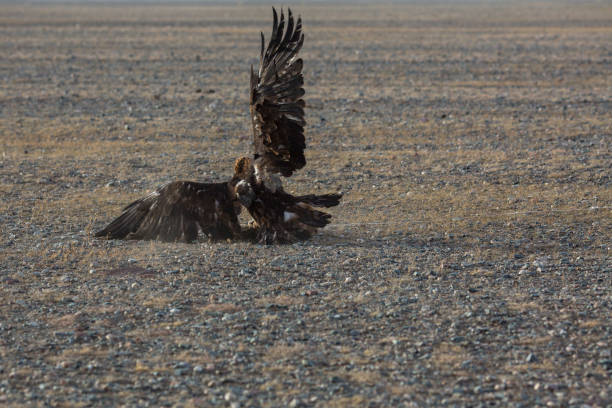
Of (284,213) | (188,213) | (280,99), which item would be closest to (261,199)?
(284,213)

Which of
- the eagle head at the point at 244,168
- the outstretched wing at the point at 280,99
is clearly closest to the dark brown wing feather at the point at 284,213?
the eagle head at the point at 244,168

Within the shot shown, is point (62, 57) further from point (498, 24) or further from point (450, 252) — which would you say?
point (498, 24)

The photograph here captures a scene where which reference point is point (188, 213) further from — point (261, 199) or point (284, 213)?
point (284, 213)

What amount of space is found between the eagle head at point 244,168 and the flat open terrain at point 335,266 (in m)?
0.56

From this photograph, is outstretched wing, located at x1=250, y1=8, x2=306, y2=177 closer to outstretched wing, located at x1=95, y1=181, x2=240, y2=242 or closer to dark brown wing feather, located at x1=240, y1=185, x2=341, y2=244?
dark brown wing feather, located at x1=240, y1=185, x2=341, y2=244

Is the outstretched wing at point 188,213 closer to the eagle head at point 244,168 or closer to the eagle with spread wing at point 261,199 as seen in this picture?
the eagle with spread wing at point 261,199

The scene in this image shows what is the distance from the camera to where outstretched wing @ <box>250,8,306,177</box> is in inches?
290

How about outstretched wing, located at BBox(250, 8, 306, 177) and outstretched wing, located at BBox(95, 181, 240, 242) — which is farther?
outstretched wing, located at BBox(95, 181, 240, 242)

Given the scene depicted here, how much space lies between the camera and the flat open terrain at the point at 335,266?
5.07 m

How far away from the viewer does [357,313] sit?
6012mm

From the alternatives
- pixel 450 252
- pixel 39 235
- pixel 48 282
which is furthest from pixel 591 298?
pixel 39 235

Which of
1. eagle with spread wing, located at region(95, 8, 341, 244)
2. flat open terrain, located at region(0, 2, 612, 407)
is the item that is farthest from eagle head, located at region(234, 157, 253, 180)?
flat open terrain, located at region(0, 2, 612, 407)

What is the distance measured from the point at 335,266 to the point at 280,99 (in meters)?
1.41

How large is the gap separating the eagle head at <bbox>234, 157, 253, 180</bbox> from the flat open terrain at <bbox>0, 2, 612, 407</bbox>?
22.2 inches
